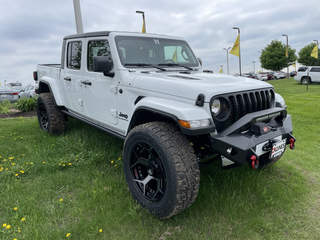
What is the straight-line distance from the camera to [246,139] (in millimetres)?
2408

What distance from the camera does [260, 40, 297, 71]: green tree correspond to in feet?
163

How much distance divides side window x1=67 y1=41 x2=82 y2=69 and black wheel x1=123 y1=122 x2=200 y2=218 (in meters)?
2.30

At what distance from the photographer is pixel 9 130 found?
6.60m

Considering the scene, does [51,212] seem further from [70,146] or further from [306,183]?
[306,183]

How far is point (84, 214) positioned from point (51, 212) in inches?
14.8

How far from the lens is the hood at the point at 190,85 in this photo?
100 inches

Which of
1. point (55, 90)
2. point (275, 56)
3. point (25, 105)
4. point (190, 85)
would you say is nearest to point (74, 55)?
point (55, 90)

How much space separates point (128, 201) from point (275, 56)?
53.9 metres

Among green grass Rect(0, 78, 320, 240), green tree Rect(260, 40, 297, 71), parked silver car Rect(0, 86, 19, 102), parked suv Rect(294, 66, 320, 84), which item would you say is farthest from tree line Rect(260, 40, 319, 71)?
green grass Rect(0, 78, 320, 240)

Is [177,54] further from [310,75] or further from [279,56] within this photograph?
[279,56]

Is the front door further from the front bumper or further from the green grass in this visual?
the front bumper

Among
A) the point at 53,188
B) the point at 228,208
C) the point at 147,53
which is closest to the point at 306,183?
the point at 228,208

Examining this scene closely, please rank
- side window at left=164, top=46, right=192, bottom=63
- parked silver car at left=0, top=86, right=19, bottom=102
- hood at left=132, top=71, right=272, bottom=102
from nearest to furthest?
hood at left=132, top=71, right=272, bottom=102, side window at left=164, top=46, right=192, bottom=63, parked silver car at left=0, top=86, right=19, bottom=102

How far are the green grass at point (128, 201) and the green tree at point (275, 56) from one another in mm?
51077
